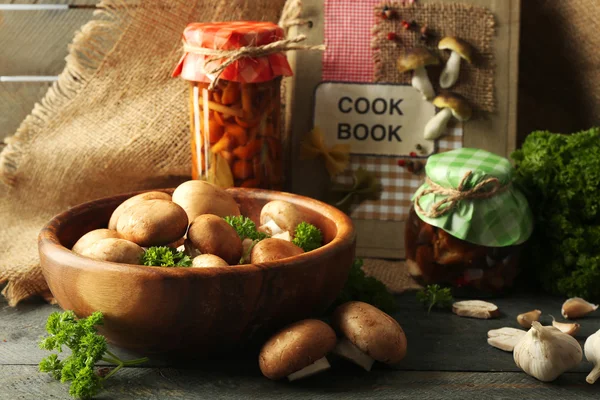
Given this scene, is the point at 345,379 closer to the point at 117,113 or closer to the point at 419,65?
the point at 419,65

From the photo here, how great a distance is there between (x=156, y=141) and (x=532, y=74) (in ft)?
2.88

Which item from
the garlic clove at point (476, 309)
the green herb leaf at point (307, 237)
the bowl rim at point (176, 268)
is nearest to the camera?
the bowl rim at point (176, 268)

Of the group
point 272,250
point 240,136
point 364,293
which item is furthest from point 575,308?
point 240,136

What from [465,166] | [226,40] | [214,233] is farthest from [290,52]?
[214,233]

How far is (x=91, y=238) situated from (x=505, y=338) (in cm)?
67

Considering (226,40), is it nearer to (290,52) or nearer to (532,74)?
(290,52)

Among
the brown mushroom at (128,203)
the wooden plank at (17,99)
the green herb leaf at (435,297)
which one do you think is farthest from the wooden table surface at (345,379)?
the wooden plank at (17,99)

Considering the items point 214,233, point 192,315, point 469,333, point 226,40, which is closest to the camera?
point 192,315

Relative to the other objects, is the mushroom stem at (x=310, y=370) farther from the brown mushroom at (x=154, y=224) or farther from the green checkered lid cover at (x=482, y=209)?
the green checkered lid cover at (x=482, y=209)

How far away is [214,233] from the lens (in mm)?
1164

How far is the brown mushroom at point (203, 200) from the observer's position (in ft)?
4.20

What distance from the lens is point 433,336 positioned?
4.27 feet

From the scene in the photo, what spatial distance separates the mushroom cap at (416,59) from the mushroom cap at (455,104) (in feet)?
0.24

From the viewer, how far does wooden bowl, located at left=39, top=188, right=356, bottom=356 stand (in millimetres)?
1042
